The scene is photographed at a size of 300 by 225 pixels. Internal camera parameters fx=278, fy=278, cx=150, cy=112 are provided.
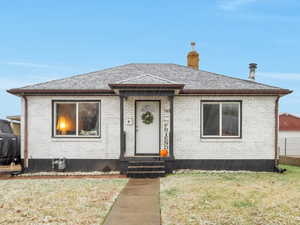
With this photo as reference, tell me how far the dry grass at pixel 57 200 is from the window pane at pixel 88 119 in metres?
2.43

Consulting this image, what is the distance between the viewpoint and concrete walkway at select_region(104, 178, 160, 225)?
493cm

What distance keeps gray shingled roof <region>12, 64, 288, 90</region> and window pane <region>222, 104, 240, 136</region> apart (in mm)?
765

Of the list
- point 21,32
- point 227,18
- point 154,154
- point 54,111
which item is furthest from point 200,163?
point 21,32

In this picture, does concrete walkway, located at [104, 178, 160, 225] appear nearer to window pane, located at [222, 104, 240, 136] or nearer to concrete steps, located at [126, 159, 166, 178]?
concrete steps, located at [126, 159, 166, 178]

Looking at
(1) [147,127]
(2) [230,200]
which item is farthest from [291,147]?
(2) [230,200]

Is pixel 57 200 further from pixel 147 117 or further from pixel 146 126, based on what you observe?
pixel 147 117

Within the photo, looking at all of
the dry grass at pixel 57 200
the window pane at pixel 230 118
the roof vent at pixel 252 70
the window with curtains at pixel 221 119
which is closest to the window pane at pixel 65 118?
the dry grass at pixel 57 200

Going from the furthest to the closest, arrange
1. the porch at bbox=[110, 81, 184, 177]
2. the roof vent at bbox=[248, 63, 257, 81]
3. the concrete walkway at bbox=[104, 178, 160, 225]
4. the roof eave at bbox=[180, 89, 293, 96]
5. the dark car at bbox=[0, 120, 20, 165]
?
1. the roof vent at bbox=[248, 63, 257, 81]
2. the roof eave at bbox=[180, 89, 293, 96]
3. the porch at bbox=[110, 81, 184, 177]
4. the dark car at bbox=[0, 120, 20, 165]
5. the concrete walkway at bbox=[104, 178, 160, 225]

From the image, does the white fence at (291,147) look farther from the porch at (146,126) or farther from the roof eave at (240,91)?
the porch at (146,126)

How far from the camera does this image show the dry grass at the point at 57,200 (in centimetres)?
504

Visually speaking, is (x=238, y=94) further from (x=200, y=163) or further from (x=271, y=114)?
(x=200, y=163)

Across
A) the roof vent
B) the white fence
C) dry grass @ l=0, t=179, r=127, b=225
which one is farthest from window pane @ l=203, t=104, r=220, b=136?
the white fence

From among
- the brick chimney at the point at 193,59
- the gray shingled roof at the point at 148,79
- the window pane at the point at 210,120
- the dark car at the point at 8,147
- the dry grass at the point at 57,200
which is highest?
the brick chimney at the point at 193,59

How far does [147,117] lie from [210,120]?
8.16 ft
